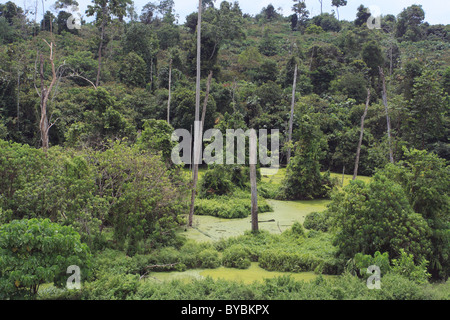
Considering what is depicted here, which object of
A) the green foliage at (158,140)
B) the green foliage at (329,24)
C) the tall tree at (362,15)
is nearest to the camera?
the green foliage at (158,140)

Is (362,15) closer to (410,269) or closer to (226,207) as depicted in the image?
(226,207)

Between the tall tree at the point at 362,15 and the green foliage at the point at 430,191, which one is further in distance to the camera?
the tall tree at the point at 362,15

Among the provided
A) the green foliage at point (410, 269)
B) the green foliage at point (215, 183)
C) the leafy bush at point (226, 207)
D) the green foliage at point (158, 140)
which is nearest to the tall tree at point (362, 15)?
the green foliage at point (215, 183)

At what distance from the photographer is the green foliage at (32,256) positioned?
6746mm

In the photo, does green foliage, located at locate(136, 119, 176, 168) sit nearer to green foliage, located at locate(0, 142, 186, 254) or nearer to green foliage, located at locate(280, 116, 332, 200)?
green foliage, located at locate(0, 142, 186, 254)

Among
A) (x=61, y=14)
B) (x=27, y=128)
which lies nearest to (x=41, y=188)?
(x=27, y=128)

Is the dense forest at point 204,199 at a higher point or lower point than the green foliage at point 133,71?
lower

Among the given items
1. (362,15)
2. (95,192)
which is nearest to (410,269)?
(95,192)

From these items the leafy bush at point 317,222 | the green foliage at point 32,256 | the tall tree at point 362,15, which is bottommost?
the leafy bush at point 317,222

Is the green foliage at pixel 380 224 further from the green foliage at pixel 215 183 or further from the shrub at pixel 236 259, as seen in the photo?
the green foliage at pixel 215 183

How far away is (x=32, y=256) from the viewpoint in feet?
22.8

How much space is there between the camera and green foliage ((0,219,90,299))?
675 centimetres
